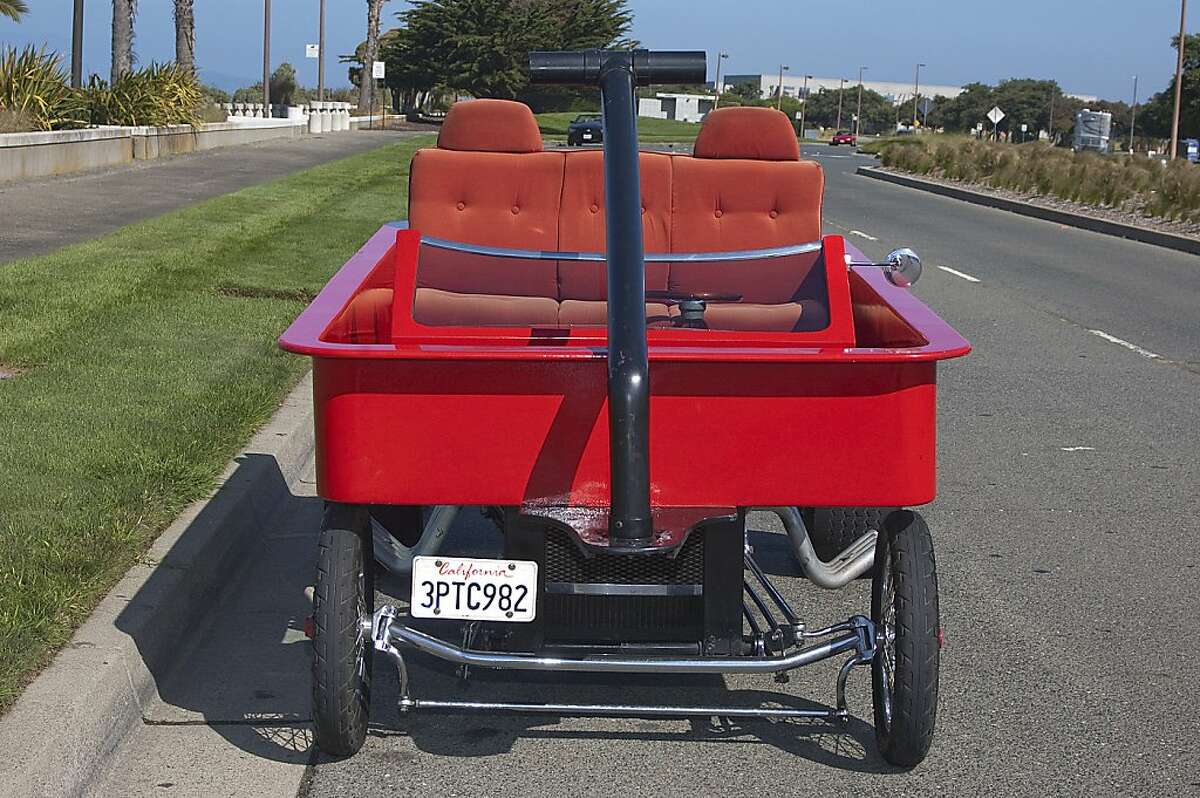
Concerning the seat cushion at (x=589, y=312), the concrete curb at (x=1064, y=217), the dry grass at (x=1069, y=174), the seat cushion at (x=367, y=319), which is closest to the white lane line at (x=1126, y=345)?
the seat cushion at (x=589, y=312)

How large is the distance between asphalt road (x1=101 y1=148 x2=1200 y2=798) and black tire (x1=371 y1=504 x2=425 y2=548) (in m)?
0.24

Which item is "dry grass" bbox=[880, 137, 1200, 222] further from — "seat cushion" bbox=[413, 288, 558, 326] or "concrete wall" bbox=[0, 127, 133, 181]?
"seat cushion" bbox=[413, 288, 558, 326]

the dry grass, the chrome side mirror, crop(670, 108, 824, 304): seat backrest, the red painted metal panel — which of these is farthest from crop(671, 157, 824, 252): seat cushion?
the dry grass

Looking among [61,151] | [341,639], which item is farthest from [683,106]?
[341,639]

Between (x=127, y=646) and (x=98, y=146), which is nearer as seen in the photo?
(x=127, y=646)

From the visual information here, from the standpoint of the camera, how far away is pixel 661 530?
398cm

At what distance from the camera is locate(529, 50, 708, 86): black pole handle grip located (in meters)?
4.36

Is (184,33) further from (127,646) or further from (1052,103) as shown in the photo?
(1052,103)

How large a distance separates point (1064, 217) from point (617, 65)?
25102mm

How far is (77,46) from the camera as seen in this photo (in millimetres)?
30328

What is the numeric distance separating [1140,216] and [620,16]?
216 feet

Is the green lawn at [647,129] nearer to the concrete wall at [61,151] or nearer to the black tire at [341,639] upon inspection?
the concrete wall at [61,151]

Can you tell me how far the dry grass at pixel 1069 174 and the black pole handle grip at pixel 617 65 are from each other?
22932 mm

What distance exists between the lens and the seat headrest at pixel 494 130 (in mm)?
6664
